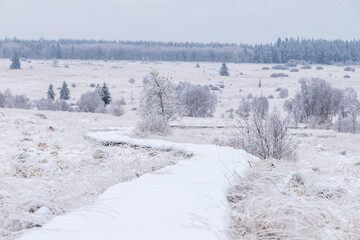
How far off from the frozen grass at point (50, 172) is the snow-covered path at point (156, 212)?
0.35 meters

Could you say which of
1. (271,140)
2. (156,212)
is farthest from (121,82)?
(156,212)

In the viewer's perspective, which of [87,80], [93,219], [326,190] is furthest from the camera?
[87,80]

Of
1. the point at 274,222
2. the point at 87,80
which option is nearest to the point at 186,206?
the point at 274,222

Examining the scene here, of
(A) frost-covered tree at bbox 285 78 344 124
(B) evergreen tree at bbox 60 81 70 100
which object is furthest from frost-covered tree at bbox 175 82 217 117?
(B) evergreen tree at bbox 60 81 70 100

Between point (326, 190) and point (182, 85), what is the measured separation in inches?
1797

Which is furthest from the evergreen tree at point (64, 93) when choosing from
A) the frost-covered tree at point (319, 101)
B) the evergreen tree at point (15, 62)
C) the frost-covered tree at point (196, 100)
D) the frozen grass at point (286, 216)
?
the frozen grass at point (286, 216)

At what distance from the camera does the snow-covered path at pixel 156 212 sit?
9.24 ft

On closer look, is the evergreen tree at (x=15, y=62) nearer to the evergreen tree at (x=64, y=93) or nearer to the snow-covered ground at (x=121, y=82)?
the snow-covered ground at (x=121, y=82)

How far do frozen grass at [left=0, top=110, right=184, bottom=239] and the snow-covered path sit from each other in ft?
1.15

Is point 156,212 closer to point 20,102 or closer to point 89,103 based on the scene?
point 89,103

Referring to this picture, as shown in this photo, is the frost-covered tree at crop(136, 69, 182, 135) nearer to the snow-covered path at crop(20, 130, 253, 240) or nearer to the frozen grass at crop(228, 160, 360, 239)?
the snow-covered path at crop(20, 130, 253, 240)

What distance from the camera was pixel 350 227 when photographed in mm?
3307

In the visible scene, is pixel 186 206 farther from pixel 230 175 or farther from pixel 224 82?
pixel 224 82

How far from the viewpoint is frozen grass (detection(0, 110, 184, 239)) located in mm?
3685
